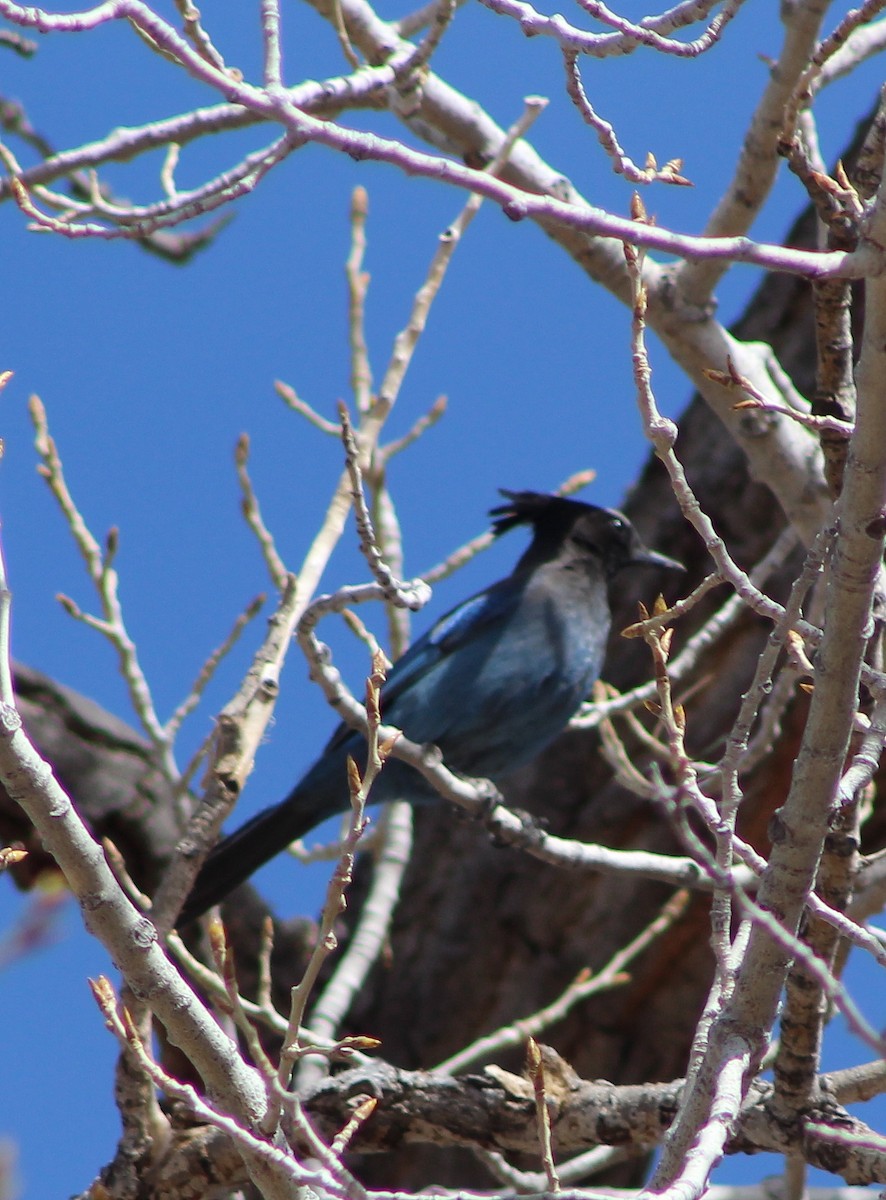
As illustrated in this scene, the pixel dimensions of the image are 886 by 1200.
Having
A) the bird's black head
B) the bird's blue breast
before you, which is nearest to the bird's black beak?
the bird's black head

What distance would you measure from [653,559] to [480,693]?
3.45 ft

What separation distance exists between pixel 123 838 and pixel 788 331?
119 inches

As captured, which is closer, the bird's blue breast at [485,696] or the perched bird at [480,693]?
the perched bird at [480,693]

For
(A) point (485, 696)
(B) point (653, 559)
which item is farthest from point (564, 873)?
(B) point (653, 559)

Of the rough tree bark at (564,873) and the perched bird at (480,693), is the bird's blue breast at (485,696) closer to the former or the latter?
the perched bird at (480,693)

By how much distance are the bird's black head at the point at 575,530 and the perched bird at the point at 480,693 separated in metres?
0.02

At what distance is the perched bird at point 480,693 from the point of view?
4820 mm

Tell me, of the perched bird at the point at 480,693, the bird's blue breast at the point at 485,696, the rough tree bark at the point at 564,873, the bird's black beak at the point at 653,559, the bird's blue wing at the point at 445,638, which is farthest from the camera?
the bird's black beak at the point at 653,559

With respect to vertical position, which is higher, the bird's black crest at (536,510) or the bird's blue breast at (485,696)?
the bird's black crest at (536,510)

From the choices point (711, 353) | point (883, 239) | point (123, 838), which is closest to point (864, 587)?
point (883, 239)

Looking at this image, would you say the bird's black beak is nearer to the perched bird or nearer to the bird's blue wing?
the perched bird

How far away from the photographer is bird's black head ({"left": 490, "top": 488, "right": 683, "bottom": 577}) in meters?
5.84

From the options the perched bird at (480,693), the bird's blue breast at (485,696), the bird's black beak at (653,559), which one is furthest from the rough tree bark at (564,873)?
the bird's blue breast at (485,696)

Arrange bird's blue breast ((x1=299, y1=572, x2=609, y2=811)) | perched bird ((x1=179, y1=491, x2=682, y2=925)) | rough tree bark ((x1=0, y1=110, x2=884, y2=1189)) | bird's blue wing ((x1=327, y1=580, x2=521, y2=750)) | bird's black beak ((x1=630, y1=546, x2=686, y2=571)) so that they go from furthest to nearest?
bird's black beak ((x1=630, y1=546, x2=686, y2=571))
bird's blue wing ((x1=327, y1=580, x2=521, y2=750))
rough tree bark ((x1=0, y1=110, x2=884, y2=1189))
bird's blue breast ((x1=299, y1=572, x2=609, y2=811))
perched bird ((x1=179, y1=491, x2=682, y2=925))
